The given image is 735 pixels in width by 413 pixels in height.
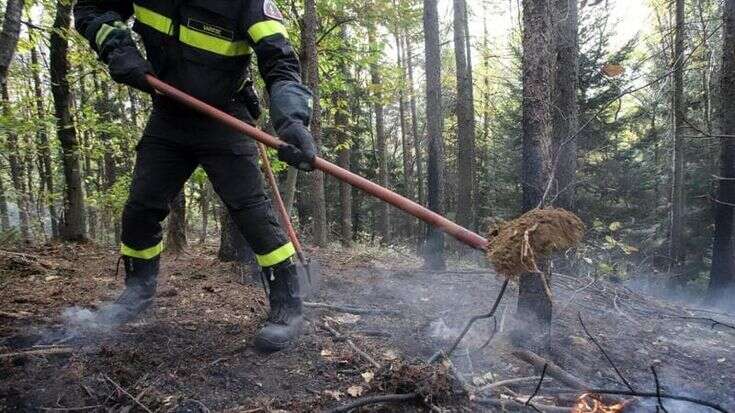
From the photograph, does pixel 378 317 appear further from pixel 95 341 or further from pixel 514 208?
pixel 514 208

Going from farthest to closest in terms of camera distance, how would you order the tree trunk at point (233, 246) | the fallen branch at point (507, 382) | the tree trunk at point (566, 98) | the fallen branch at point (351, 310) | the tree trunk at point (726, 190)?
the tree trunk at point (726, 190) → the tree trunk at point (566, 98) → the tree trunk at point (233, 246) → the fallen branch at point (351, 310) → the fallen branch at point (507, 382)

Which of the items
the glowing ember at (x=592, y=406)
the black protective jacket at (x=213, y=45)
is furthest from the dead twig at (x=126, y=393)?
the glowing ember at (x=592, y=406)

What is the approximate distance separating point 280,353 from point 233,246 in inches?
96.1

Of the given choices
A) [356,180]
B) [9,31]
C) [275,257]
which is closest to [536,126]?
[356,180]

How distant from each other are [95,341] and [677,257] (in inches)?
567

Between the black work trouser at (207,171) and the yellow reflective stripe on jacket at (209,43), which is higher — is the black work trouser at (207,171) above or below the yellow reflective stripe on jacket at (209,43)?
below

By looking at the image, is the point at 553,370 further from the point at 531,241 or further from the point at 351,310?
the point at 351,310

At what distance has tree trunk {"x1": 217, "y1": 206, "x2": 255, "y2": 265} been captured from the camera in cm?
484

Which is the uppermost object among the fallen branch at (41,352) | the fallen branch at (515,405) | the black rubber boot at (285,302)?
the black rubber boot at (285,302)

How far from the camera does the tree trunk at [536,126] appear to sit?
3270 mm

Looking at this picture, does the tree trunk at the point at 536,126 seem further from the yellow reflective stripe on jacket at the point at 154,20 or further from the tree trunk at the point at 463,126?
the tree trunk at the point at 463,126

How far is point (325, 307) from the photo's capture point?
3.76 metres

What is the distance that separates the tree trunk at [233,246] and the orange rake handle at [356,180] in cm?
241

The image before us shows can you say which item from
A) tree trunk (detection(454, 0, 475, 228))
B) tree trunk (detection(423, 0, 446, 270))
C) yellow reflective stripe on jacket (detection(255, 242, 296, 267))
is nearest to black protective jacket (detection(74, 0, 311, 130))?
yellow reflective stripe on jacket (detection(255, 242, 296, 267))
